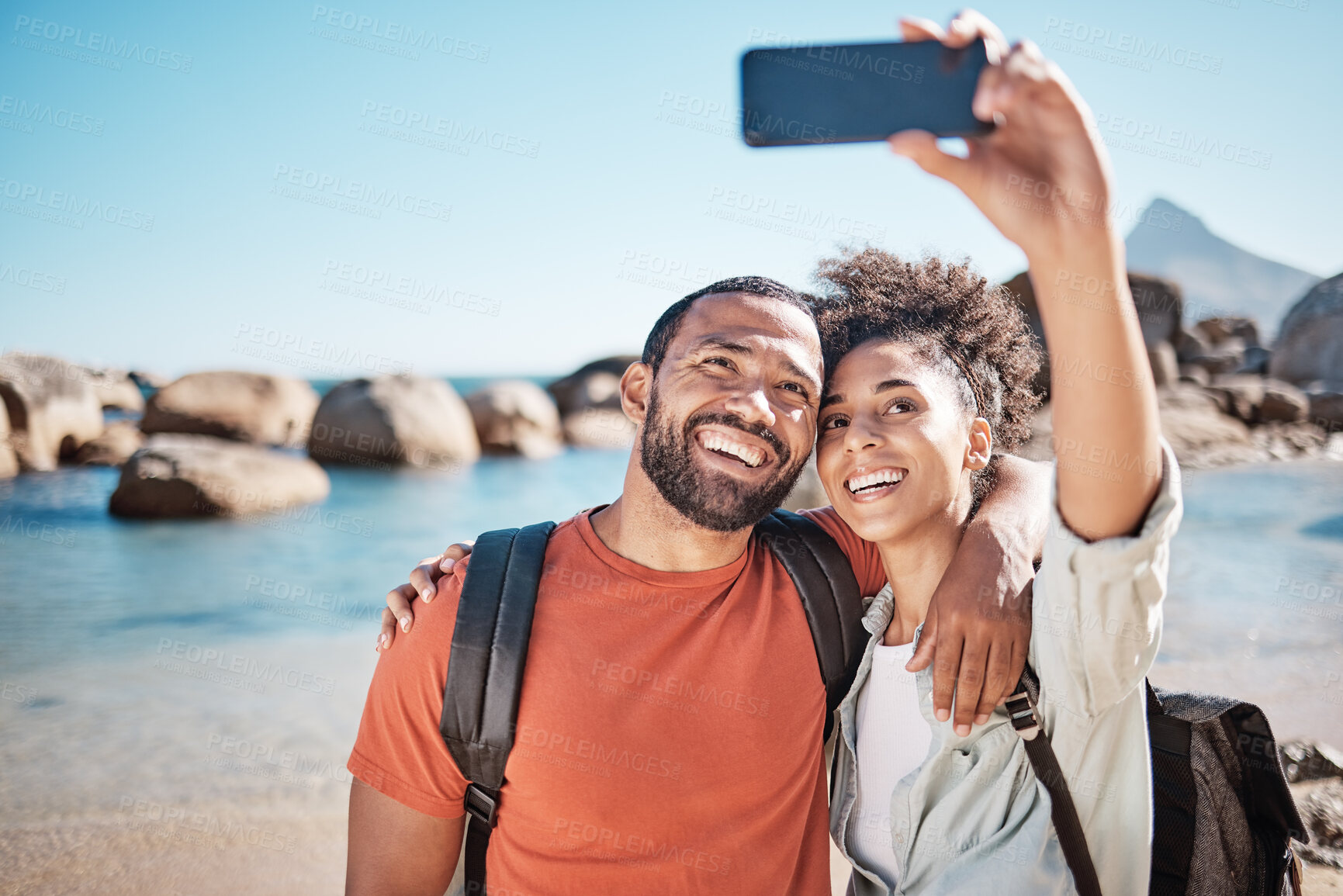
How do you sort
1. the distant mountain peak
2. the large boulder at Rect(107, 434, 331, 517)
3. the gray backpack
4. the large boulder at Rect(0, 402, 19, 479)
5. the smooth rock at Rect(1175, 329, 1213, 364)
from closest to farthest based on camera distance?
the gray backpack
the large boulder at Rect(107, 434, 331, 517)
the large boulder at Rect(0, 402, 19, 479)
the smooth rock at Rect(1175, 329, 1213, 364)
the distant mountain peak

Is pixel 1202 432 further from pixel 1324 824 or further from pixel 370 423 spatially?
pixel 370 423

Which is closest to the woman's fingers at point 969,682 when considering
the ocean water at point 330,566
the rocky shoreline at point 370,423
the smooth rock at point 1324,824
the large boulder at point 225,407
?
the smooth rock at point 1324,824

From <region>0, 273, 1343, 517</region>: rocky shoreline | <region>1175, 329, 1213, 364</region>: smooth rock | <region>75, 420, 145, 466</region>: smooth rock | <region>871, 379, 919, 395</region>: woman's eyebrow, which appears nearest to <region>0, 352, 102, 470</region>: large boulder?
<region>0, 273, 1343, 517</region>: rocky shoreline

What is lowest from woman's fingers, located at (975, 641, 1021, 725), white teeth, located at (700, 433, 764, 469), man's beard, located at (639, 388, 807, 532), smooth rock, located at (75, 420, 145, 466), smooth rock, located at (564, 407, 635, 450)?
smooth rock, located at (75, 420, 145, 466)

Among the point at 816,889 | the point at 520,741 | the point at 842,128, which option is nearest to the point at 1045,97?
the point at 842,128

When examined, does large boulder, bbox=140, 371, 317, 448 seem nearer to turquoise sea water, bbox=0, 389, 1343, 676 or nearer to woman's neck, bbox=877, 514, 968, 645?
turquoise sea water, bbox=0, 389, 1343, 676

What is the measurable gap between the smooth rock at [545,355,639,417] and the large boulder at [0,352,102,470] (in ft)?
39.5

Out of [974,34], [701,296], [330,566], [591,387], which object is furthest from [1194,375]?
[974,34]

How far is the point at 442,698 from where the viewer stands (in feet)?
6.23

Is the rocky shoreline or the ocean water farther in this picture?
the rocky shoreline

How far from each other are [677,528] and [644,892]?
3.02ft

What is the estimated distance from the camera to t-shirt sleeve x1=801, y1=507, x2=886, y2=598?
2.36 meters

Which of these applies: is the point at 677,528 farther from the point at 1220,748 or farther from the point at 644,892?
the point at 1220,748

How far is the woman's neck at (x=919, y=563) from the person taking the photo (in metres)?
2.08
